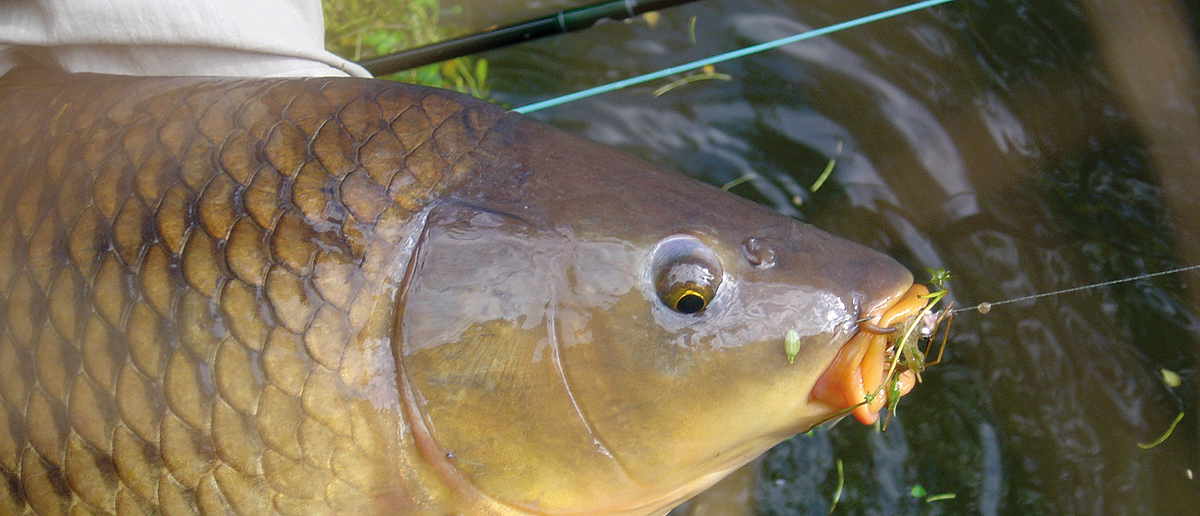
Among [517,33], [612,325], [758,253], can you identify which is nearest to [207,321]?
[612,325]

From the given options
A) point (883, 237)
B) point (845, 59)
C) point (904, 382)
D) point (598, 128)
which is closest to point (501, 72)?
point (598, 128)

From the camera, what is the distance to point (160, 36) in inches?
67.7

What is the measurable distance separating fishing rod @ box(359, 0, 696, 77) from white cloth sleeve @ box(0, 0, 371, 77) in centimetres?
58

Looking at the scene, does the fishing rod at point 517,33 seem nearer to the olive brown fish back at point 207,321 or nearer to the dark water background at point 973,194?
the dark water background at point 973,194

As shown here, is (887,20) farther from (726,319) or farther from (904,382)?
(726,319)

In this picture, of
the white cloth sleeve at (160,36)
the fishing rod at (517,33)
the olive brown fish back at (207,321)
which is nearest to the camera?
the olive brown fish back at (207,321)

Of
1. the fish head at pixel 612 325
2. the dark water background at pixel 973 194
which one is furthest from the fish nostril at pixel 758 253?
the dark water background at pixel 973 194

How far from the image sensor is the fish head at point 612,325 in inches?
56.0

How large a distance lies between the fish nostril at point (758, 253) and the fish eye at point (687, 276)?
0.17 ft

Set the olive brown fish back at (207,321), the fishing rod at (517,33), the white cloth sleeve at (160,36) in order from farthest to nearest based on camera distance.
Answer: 1. the fishing rod at (517,33)
2. the white cloth sleeve at (160,36)
3. the olive brown fish back at (207,321)

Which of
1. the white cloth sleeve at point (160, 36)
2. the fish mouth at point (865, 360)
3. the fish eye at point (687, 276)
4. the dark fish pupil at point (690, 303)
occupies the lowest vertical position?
the fish mouth at point (865, 360)

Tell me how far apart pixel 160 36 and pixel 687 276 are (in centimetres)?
114

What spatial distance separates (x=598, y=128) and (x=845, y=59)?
3.05 feet

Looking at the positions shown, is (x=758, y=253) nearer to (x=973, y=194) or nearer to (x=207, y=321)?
(x=207, y=321)
